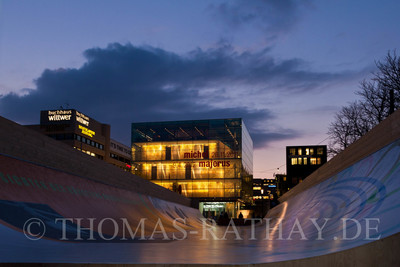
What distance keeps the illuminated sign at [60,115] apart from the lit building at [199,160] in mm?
33769

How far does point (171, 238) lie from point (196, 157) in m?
52.9

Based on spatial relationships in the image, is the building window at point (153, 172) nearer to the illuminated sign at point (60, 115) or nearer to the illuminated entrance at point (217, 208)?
the illuminated entrance at point (217, 208)

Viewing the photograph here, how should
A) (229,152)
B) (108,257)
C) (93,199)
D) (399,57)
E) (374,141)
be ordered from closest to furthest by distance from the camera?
1. (108,257)
2. (374,141)
3. (93,199)
4. (399,57)
5. (229,152)

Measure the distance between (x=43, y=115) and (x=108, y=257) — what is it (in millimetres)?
99095

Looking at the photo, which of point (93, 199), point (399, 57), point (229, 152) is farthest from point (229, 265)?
point (229, 152)

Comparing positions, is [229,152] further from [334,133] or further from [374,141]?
[374,141]

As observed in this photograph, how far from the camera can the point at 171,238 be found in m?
14.0

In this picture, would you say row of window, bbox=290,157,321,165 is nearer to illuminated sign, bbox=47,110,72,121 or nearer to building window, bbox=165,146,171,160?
building window, bbox=165,146,171,160

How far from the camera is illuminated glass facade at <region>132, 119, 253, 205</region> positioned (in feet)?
217

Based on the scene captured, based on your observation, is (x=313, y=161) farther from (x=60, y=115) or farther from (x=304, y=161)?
(x=60, y=115)

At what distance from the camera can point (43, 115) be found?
99.2 meters

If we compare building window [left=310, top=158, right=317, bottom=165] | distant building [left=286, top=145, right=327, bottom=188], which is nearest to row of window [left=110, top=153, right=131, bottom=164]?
distant building [left=286, top=145, right=327, bottom=188]

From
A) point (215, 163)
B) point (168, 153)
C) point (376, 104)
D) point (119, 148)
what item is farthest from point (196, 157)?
point (119, 148)

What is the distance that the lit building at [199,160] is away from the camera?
217 ft
